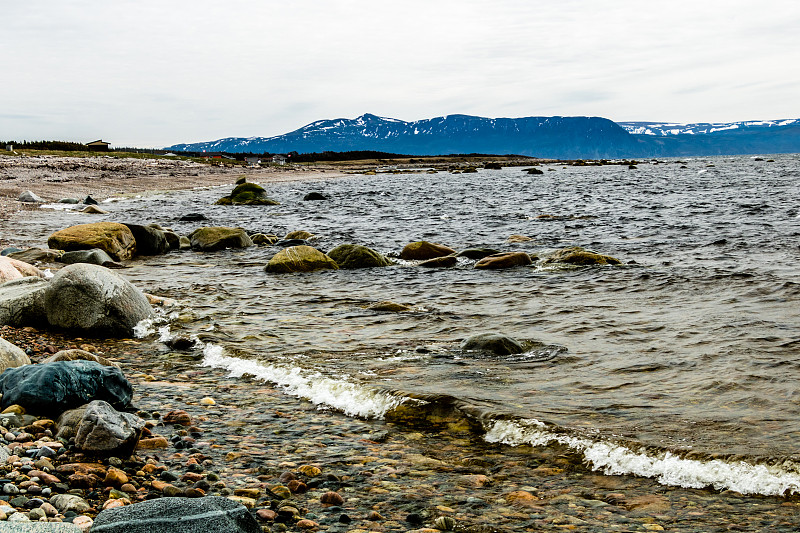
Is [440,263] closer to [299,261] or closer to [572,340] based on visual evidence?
[299,261]

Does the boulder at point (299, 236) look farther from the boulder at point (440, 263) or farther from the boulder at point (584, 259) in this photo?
the boulder at point (584, 259)

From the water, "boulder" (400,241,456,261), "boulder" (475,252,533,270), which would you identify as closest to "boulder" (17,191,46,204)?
the water

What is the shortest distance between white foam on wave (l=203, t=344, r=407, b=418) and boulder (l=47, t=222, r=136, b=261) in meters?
9.37

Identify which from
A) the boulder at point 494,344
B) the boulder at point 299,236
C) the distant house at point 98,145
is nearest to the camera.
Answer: the boulder at point 494,344

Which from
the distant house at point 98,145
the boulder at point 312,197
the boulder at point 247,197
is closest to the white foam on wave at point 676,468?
the boulder at point 247,197

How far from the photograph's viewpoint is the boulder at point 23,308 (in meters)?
9.16

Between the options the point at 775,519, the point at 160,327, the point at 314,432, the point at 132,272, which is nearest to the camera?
the point at 775,519

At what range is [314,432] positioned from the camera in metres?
5.98

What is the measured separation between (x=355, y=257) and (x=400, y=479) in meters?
11.0

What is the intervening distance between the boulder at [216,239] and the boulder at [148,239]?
3.47ft

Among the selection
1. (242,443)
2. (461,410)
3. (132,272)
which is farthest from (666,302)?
(132,272)

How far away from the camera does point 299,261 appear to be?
1512 cm

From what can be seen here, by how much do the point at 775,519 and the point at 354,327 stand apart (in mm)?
6619

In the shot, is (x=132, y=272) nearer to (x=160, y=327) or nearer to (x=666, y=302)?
(x=160, y=327)
